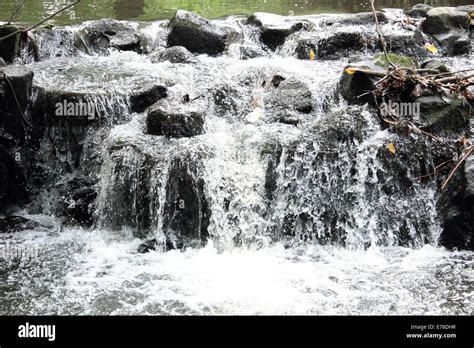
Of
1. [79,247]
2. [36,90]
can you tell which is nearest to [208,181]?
[79,247]

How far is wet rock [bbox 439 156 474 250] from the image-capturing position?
5812mm

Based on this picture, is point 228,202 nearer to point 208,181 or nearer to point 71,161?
point 208,181

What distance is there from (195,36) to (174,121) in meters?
3.27

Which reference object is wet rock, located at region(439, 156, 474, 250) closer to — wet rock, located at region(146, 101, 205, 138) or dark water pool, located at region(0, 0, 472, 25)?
wet rock, located at region(146, 101, 205, 138)

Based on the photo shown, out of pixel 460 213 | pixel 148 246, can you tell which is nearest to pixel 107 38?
pixel 148 246

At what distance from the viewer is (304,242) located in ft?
20.2

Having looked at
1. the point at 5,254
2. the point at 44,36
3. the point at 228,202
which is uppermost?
the point at 44,36

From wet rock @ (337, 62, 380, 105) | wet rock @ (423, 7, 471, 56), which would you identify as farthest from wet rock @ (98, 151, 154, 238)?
wet rock @ (423, 7, 471, 56)

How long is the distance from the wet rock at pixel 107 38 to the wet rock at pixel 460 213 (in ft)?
19.2

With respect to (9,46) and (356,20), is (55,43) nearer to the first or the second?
(9,46)

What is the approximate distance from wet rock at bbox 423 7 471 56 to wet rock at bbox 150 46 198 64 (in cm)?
420

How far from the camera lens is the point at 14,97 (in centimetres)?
691

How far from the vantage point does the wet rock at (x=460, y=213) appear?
5.81 meters
